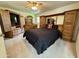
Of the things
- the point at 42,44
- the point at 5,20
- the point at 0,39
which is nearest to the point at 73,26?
the point at 42,44

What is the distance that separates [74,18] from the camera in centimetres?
372

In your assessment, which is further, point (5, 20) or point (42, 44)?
point (5, 20)

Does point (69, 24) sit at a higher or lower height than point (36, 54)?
higher

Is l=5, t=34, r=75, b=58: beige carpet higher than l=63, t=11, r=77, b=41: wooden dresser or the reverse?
the reverse

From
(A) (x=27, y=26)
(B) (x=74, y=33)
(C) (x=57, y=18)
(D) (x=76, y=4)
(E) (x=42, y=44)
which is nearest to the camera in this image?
(E) (x=42, y=44)

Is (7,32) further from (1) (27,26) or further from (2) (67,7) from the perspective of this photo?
(2) (67,7)

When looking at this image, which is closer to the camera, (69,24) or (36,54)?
(36,54)

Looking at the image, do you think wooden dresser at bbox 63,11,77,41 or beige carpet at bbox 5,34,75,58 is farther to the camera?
wooden dresser at bbox 63,11,77,41

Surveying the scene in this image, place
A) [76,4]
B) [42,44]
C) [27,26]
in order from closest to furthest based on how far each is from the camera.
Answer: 1. [42,44]
2. [76,4]
3. [27,26]

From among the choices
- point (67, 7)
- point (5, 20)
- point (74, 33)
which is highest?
point (67, 7)

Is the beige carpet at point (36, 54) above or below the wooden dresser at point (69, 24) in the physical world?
below

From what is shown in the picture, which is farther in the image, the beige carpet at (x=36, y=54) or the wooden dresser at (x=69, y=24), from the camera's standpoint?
the wooden dresser at (x=69, y=24)

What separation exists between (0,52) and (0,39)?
0.34 metres

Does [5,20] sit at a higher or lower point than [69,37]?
higher
